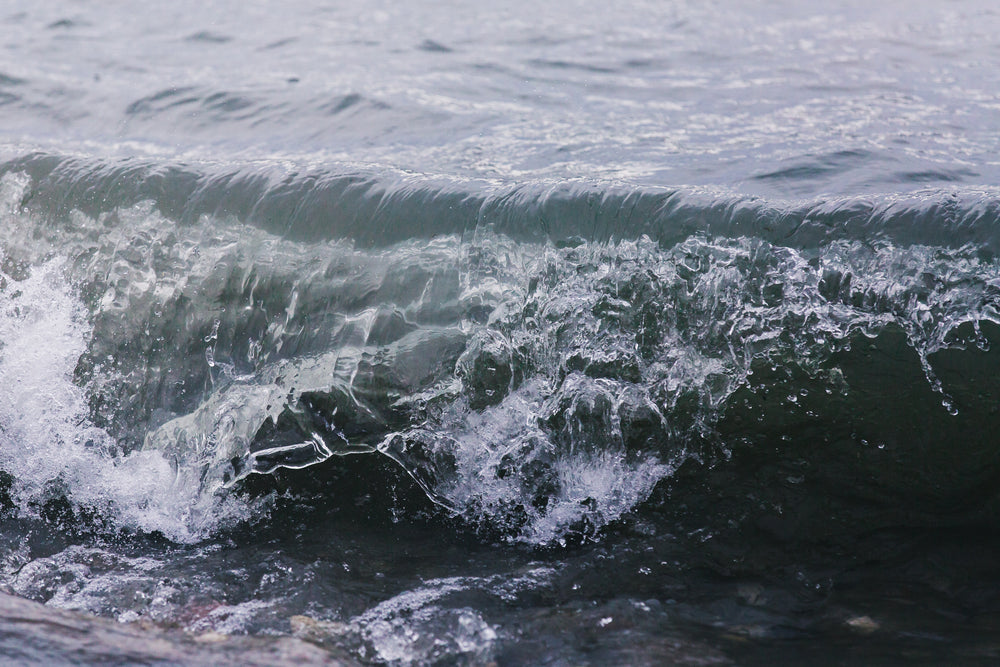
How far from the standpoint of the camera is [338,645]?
7.81 feet

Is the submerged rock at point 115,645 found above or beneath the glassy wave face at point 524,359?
beneath

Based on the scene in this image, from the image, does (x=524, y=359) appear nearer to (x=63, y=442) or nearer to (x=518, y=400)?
(x=518, y=400)

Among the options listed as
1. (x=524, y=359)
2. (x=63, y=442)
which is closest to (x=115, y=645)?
(x=63, y=442)

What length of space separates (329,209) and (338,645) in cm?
193

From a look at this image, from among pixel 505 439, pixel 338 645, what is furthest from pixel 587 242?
Answer: pixel 338 645

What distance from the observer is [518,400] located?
3219 millimetres

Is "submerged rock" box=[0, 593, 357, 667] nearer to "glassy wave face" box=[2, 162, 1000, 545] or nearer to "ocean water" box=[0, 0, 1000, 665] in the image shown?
"ocean water" box=[0, 0, 1000, 665]

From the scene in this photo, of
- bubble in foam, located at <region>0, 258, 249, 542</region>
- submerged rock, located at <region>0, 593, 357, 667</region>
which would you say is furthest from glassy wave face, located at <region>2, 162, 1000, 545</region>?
submerged rock, located at <region>0, 593, 357, 667</region>

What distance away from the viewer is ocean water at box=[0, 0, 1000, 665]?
8.68 ft

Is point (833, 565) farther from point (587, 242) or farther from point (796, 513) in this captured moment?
point (587, 242)

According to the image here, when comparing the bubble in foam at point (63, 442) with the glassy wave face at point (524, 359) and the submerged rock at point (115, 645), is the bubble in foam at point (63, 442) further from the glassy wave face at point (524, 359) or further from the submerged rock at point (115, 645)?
the submerged rock at point (115, 645)

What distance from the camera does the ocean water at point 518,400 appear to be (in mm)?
2645

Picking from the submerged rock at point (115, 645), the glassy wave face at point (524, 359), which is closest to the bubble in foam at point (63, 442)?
the glassy wave face at point (524, 359)

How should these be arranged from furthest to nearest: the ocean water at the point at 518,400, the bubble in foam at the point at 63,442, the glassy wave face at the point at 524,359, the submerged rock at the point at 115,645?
the bubble in foam at the point at 63,442 < the glassy wave face at the point at 524,359 < the ocean water at the point at 518,400 < the submerged rock at the point at 115,645
